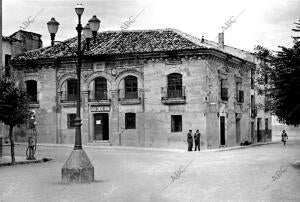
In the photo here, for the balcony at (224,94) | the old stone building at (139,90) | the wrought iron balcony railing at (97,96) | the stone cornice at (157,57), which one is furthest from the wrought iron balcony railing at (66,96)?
the balcony at (224,94)

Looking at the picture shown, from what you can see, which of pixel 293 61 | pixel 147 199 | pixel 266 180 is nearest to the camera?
pixel 147 199

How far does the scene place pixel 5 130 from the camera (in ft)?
120

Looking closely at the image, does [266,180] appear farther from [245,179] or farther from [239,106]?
[239,106]

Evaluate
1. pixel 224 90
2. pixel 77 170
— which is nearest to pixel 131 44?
pixel 224 90

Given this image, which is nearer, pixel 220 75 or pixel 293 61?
pixel 293 61

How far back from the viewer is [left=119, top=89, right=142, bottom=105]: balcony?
1353 inches

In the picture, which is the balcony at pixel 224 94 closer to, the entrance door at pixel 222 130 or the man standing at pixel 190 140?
the entrance door at pixel 222 130

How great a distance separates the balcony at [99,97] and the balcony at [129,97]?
0.97 meters

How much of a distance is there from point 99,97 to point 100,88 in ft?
2.02

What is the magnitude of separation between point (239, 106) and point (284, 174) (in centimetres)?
2343

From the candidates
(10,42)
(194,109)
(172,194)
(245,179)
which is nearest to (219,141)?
(194,109)

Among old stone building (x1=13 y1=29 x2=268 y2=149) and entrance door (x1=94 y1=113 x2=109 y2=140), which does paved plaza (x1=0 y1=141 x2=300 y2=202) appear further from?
entrance door (x1=94 y1=113 x2=109 y2=140)

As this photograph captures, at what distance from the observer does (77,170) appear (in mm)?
14008

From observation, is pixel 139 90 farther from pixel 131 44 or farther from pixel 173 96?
pixel 131 44
